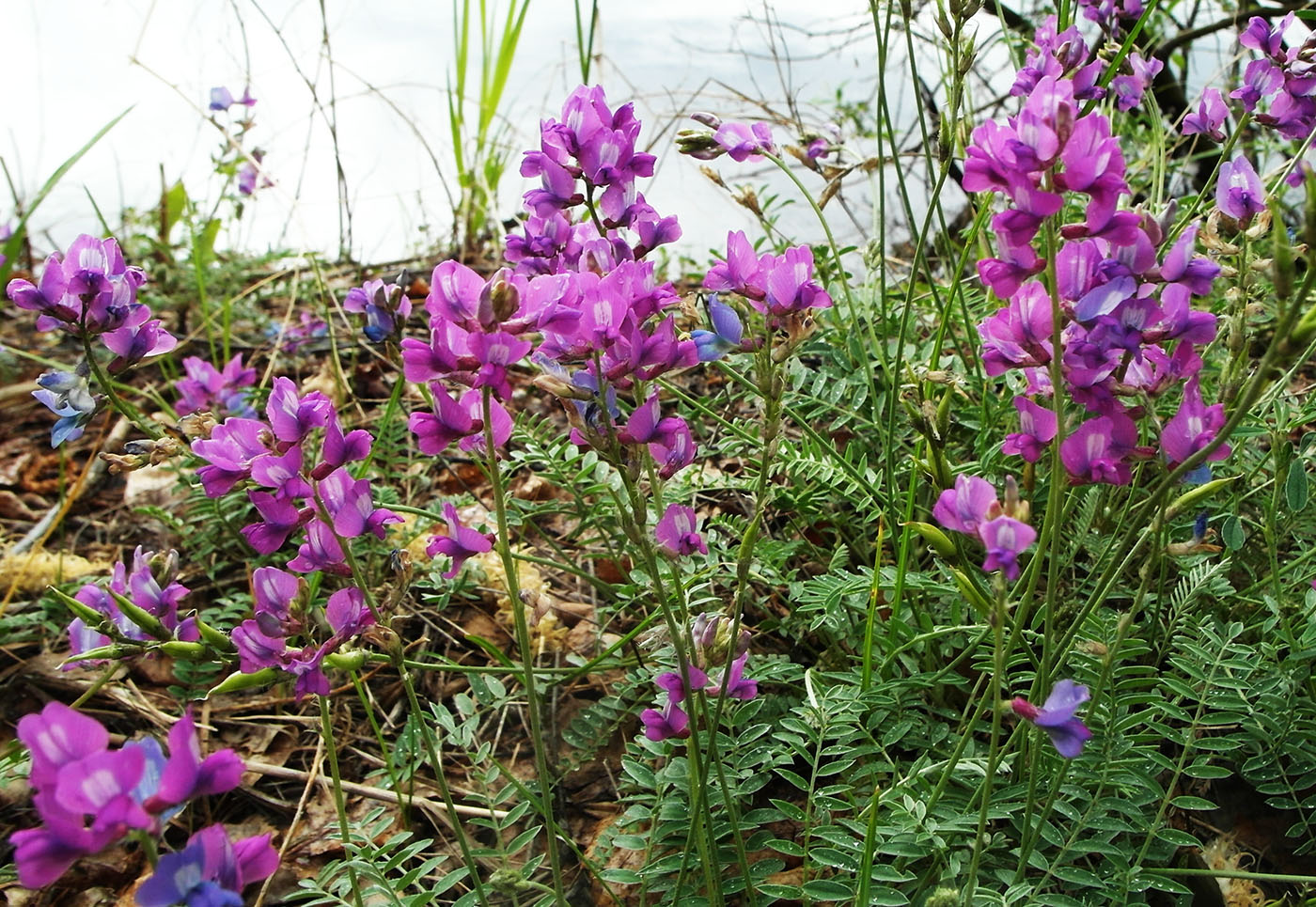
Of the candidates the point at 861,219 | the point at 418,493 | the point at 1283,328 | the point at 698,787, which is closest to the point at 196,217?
the point at 418,493

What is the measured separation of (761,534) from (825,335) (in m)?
0.49

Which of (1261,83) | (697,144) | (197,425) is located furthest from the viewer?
(1261,83)

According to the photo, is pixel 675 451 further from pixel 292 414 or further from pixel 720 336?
pixel 292 414

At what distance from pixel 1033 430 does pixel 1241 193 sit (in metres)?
0.54

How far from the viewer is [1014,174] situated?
99cm

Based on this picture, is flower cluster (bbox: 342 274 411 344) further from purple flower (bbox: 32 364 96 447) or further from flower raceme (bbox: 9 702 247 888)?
flower raceme (bbox: 9 702 247 888)

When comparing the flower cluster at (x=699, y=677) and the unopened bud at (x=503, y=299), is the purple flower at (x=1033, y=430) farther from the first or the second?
the unopened bud at (x=503, y=299)

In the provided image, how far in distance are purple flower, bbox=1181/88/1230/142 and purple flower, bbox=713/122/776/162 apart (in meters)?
0.77

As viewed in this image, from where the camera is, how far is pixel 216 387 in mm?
2502

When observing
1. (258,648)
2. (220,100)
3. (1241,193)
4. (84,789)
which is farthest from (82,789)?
(220,100)

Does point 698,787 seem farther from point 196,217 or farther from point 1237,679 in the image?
point 196,217

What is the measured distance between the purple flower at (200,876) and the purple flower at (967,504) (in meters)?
0.65

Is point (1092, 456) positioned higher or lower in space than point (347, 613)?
higher

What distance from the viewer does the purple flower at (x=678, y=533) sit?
4.00ft
